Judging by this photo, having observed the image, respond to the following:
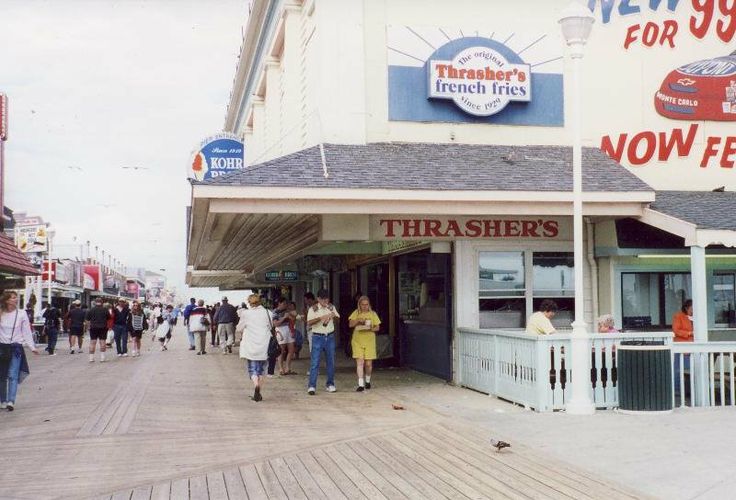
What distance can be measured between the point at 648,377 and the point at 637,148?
20.4ft

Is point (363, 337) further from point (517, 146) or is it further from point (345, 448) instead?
point (345, 448)

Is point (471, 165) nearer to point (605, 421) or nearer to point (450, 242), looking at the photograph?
point (450, 242)

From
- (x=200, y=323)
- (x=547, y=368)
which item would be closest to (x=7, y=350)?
(x=547, y=368)

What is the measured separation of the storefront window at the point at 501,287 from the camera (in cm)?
1416

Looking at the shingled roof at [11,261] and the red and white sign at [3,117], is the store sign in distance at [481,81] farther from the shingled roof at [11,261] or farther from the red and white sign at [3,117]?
the red and white sign at [3,117]

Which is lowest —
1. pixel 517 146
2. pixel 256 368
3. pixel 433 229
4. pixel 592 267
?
pixel 256 368

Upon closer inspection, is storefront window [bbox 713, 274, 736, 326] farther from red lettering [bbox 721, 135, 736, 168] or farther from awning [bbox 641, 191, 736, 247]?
red lettering [bbox 721, 135, 736, 168]

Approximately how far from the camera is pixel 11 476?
24.5 feet

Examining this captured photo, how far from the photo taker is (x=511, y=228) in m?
14.0

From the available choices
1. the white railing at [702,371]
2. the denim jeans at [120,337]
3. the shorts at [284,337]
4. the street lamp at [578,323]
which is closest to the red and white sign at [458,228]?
the street lamp at [578,323]

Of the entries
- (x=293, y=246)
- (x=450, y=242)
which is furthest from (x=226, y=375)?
(x=450, y=242)

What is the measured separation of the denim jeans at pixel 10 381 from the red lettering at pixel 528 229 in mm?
8394

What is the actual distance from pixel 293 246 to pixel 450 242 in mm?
4346

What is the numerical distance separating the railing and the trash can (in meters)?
0.46
